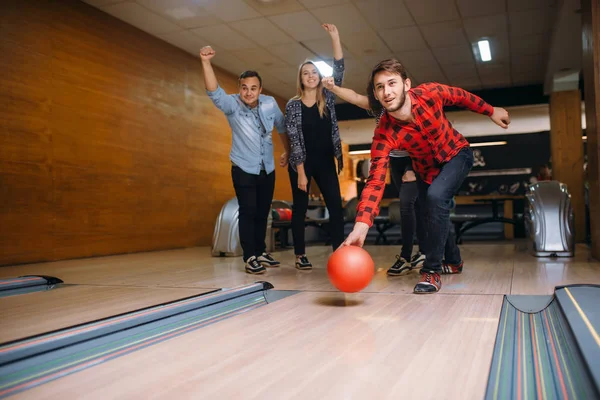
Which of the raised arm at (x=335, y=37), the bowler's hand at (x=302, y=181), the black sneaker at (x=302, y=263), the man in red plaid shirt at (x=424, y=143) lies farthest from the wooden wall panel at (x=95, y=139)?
the man in red plaid shirt at (x=424, y=143)

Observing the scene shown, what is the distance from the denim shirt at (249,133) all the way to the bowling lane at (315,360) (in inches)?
60.3

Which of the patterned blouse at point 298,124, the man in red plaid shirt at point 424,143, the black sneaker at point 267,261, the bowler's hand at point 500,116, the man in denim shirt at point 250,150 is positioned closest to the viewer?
the man in red plaid shirt at point 424,143

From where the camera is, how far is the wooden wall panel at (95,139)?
4.37 metres

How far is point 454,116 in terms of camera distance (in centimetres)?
1088

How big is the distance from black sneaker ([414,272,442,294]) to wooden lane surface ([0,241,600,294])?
0.05 metres

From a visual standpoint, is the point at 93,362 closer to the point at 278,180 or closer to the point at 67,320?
the point at 67,320

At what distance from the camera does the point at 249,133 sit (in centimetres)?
327

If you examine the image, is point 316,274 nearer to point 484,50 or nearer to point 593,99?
point 593,99

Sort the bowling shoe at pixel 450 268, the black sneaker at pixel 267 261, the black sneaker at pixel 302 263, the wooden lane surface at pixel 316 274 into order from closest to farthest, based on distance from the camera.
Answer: the wooden lane surface at pixel 316 274 < the bowling shoe at pixel 450 268 < the black sneaker at pixel 302 263 < the black sneaker at pixel 267 261

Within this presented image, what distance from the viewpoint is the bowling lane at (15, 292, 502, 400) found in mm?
1063

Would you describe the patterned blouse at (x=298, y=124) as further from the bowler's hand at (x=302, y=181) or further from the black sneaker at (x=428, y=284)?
the black sneaker at (x=428, y=284)

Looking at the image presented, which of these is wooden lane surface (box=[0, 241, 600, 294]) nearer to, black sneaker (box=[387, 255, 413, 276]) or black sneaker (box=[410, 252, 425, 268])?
black sneaker (box=[387, 255, 413, 276])

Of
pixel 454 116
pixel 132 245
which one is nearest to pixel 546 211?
pixel 132 245

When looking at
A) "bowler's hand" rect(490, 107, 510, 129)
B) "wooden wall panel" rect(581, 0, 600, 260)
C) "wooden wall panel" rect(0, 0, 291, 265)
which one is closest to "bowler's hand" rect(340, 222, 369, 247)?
"bowler's hand" rect(490, 107, 510, 129)
